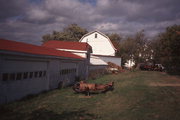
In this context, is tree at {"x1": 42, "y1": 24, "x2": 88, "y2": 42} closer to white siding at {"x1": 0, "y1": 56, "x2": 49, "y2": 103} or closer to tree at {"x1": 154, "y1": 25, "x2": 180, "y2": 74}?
tree at {"x1": 154, "y1": 25, "x2": 180, "y2": 74}

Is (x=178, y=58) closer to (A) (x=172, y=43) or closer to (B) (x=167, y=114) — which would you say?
(A) (x=172, y=43)

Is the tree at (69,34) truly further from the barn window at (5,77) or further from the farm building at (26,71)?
the barn window at (5,77)

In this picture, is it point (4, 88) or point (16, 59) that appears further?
point (16, 59)

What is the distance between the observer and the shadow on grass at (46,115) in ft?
23.7

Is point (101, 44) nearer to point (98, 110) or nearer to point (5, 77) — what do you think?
point (5, 77)

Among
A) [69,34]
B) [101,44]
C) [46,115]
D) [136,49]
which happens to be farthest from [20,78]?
[69,34]

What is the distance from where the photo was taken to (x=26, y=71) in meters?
11.0

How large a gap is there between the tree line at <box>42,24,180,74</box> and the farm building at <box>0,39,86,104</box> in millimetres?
13306

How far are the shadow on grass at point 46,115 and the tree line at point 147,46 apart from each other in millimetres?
17291

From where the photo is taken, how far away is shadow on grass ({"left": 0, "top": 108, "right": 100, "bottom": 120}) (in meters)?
7.21

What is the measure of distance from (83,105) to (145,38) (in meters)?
40.5

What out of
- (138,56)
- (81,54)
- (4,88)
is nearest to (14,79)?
(4,88)

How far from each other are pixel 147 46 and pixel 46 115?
40889 mm

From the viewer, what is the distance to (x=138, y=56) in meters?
44.2
